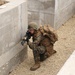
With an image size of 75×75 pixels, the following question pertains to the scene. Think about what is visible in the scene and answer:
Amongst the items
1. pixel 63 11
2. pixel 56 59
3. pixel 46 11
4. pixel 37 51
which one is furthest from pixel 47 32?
pixel 63 11

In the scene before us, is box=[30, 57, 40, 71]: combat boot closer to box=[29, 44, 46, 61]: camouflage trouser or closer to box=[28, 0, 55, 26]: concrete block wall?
box=[29, 44, 46, 61]: camouflage trouser

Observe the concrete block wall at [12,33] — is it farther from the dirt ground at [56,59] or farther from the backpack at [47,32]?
the backpack at [47,32]

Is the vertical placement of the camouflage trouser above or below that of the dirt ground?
above

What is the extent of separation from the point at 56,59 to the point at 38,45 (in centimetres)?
61

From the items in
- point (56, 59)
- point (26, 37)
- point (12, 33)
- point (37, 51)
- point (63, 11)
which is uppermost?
point (12, 33)

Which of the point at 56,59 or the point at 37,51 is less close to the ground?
the point at 37,51

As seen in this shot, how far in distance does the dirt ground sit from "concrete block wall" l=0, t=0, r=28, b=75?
0.62 feet

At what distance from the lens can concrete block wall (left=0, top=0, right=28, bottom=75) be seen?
419 centimetres

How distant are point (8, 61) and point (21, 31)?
716 millimetres

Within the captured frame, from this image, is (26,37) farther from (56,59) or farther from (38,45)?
(56,59)

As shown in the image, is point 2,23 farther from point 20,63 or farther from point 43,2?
point 43,2

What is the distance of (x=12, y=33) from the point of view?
4430mm

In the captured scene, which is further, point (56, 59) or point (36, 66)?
point (56, 59)

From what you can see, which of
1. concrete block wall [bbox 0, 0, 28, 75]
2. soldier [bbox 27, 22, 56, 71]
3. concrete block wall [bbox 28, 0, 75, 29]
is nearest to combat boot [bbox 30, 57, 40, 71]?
soldier [bbox 27, 22, 56, 71]
